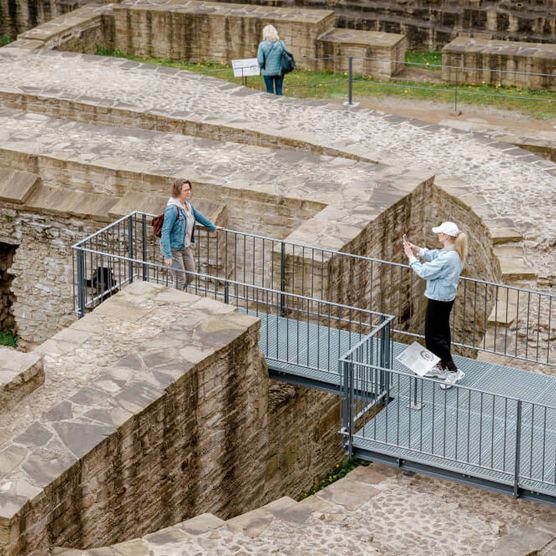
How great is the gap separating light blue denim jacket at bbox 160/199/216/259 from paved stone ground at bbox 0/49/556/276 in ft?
11.8

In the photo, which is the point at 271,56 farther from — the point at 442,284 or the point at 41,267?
the point at 442,284

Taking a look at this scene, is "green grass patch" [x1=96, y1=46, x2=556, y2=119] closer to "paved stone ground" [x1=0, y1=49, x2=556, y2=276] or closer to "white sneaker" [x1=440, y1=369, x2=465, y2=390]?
"paved stone ground" [x1=0, y1=49, x2=556, y2=276]

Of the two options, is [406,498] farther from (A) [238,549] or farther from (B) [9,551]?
(B) [9,551]

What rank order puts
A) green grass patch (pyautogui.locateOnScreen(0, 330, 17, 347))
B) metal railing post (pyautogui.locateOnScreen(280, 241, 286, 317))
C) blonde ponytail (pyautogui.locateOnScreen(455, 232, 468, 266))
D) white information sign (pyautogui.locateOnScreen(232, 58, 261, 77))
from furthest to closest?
white information sign (pyautogui.locateOnScreen(232, 58, 261, 77)), green grass patch (pyautogui.locateOnScreen(0, 330, 17, 347)), metal railing post (pyautogui.locateOnScreen(280, 241, 286, 317)), blonde ponytail (pyautogui.locateOnScreen(455, 232, 468, 266))

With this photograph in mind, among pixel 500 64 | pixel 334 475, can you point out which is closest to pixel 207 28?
pixel 500 64

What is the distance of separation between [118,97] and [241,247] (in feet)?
15.3

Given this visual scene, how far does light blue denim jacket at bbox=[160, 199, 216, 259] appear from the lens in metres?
13.9

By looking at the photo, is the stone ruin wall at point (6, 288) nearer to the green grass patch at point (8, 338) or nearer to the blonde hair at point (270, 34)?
the green grass patch at point (8, 338)

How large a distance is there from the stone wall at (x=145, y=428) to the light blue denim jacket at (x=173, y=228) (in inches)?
28.9

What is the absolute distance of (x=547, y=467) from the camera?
11344 millimetres

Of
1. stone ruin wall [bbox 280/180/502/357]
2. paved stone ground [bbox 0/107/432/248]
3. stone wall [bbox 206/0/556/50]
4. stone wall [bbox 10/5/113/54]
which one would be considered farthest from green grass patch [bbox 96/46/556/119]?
stone ruin wall [bbox 280/180/502/357]

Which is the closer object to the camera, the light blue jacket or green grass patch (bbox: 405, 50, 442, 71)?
the light blue jacket

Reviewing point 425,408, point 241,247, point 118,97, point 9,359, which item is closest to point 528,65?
point 118,97

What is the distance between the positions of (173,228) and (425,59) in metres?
12.0
